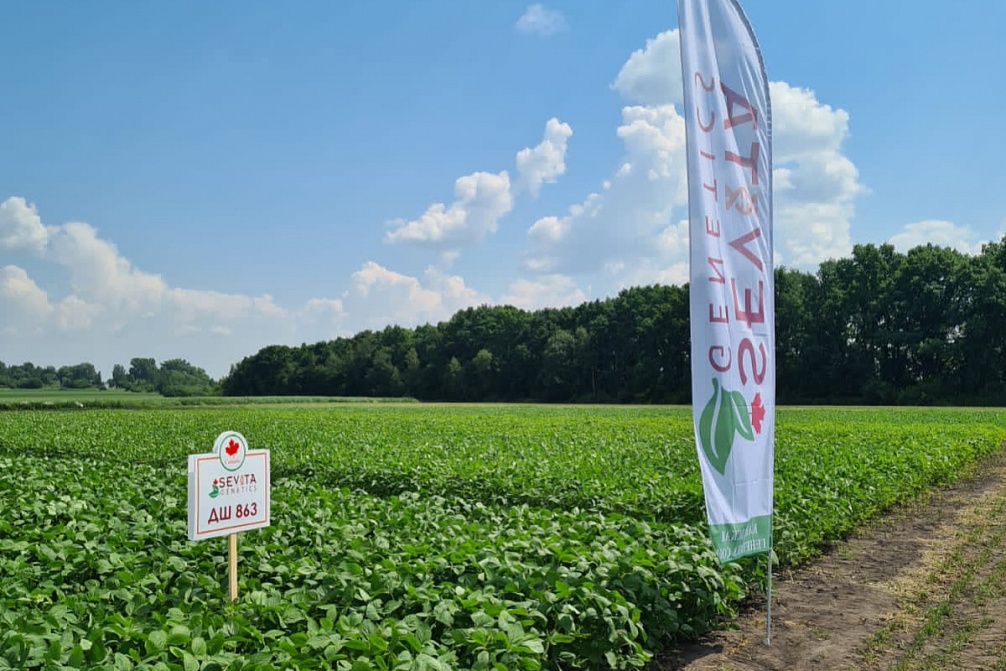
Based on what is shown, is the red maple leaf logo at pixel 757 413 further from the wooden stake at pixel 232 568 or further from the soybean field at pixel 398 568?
the wooden stake at pixel 232 568

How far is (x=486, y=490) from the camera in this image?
1111 cm

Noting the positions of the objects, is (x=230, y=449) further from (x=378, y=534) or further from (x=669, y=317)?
(x=669, y=317)

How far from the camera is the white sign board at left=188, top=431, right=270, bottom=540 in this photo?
15.5 ft

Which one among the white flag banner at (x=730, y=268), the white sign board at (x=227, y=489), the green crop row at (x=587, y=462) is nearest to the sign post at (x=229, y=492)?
the white sign board at (x=227, y=489)

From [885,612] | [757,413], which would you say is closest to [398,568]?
[757,413]

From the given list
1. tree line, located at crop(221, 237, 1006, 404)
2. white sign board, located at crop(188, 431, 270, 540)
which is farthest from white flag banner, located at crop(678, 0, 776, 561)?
tree line, located at crop(221, 237, 1006, 404)

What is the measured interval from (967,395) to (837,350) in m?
13.3

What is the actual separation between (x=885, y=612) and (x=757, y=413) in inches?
101

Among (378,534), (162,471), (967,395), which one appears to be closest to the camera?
(378,534)

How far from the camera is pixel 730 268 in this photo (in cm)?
571

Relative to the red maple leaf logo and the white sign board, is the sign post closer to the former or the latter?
the white sign board

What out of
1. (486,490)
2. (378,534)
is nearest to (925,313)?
(486,490)

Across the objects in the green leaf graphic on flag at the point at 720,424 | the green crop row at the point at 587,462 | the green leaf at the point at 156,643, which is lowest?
A: the green crop row at the point at 587,462

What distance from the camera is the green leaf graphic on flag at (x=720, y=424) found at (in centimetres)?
541
